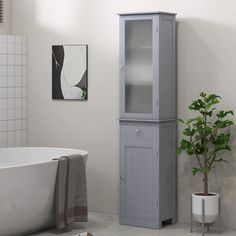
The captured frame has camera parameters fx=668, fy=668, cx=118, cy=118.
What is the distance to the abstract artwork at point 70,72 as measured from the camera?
665 cm

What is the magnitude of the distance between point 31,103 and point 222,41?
2262 millimetres

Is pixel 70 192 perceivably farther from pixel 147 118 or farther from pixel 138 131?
pixel 147 118

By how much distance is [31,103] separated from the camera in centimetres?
706

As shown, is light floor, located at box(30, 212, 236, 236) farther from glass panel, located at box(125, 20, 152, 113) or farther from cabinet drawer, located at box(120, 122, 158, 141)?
glass panel, located at box(125, 20, 152, 113)

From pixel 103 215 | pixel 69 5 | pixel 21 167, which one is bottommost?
pixel 103 215

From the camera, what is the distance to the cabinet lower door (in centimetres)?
590

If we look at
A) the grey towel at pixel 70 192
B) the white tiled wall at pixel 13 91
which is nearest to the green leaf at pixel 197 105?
the grey towel at pixel 70 192

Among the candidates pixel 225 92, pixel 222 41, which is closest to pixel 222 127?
pixel 225 92

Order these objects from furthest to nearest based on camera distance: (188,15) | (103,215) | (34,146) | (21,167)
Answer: (34,146), (103,215), (188,15), (21,167)

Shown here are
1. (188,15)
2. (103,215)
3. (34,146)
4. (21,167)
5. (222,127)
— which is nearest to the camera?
(21,167)

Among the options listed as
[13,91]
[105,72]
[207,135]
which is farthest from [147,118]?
[13,91]

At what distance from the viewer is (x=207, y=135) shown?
18.9 ft

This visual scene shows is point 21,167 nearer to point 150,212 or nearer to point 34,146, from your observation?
point 150,212

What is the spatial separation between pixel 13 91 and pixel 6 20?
2.53ft
